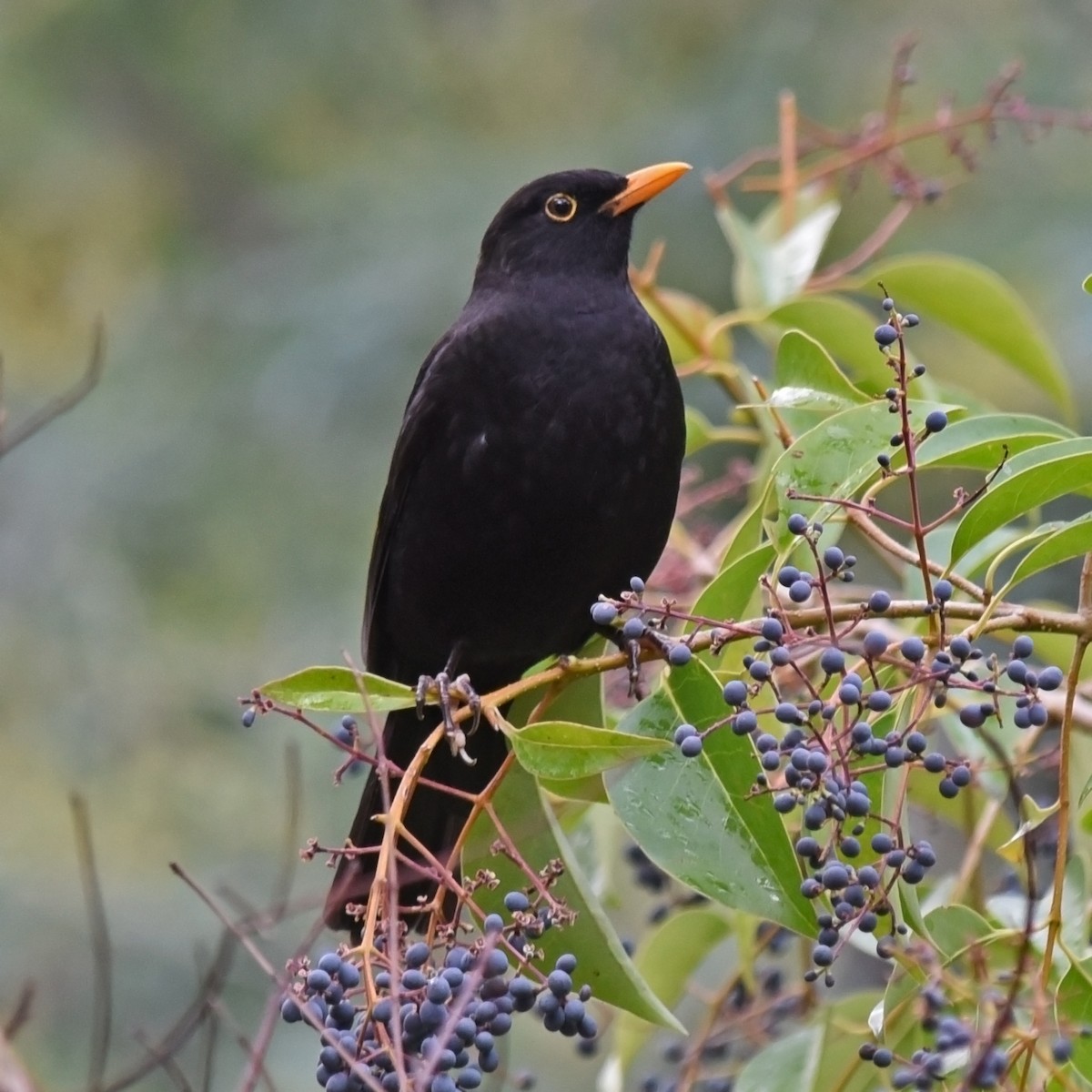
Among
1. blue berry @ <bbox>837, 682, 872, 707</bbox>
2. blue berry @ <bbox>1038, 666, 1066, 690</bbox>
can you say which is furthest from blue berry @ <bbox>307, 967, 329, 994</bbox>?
blue berry @ <bbox>1038, 666, 1066, 690</bbox>

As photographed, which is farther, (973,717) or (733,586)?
(733,586)

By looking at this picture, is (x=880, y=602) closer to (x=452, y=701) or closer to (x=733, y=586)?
(x=733, y=586)

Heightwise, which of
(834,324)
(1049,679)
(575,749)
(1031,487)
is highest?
(834,324)

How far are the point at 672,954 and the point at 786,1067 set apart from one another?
0.53 m

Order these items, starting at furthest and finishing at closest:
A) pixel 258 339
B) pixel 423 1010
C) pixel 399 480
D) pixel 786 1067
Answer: pixel 258 339 → pixel 399 480 → pixel 786 1067 → pixel 423 1010

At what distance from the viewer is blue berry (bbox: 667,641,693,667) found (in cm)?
219

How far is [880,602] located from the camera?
6.66 feet

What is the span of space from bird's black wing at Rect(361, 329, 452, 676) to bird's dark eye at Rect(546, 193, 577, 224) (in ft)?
1.52

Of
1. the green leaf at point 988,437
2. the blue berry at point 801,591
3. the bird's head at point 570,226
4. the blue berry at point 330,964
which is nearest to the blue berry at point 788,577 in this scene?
the blue berry at point 801,591

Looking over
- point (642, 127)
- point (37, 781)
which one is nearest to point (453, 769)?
point (37, 781)

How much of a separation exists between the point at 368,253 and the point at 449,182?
0.59 m

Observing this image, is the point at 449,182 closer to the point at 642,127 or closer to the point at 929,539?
the point at 642,127

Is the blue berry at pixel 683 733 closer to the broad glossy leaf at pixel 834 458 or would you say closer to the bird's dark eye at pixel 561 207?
the broad glossy leaf at pixel 834 458

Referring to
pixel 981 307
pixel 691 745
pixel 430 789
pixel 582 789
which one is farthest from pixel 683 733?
pixel 981 307
